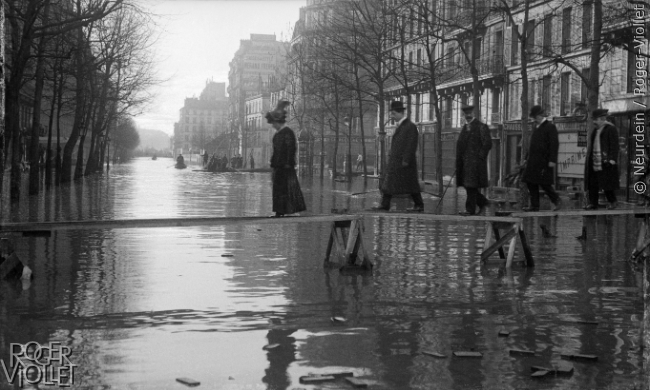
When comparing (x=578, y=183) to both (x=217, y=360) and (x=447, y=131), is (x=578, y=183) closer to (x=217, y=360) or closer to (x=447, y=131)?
(x=447, y=131)

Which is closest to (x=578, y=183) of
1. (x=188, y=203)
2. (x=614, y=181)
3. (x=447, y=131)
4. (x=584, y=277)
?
(x=447, y=131)

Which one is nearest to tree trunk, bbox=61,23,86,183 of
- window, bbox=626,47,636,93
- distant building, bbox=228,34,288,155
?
window, bbox=626,47,636,93

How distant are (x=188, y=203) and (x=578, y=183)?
1730 centimetres

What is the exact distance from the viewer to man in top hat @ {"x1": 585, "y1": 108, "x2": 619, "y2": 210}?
Result: 1512 cm

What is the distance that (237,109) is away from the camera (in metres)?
111

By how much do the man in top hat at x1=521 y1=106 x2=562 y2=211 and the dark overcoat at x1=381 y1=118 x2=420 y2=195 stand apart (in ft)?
7.74

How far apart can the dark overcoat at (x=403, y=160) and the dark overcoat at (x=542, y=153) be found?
255cm

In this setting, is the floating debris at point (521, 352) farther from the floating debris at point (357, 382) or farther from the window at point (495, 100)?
the window at point (495, 100)

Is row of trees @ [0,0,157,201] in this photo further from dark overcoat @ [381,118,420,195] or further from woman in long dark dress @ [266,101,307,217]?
dark overcoat @ [381,118,420,195]

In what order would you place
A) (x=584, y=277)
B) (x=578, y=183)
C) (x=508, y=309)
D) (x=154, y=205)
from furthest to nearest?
(x=578, y=183) < (x=154, y=205) < (x=584, y=277) < (x=508, y=309)

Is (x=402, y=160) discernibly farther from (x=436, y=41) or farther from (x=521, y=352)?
(x=436, y=41)

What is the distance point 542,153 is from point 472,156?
159 centimetres

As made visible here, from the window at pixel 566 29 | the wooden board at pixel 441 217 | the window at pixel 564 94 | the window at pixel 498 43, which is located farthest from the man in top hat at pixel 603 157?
the window at pixel 498 43

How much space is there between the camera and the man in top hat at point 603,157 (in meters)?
15.1
